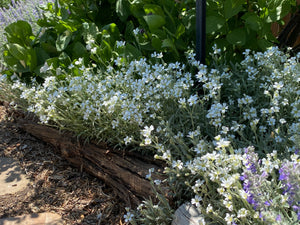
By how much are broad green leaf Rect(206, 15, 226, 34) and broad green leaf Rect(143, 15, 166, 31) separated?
13.2 inches

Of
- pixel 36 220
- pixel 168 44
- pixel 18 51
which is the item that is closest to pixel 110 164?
pixel 36 220

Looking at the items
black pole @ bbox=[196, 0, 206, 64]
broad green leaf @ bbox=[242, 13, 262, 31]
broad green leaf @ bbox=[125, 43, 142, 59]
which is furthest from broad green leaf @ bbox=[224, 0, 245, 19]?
broad green leaf @ bbox=[125, 43, 142, 59]

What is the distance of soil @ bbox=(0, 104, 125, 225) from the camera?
2529 millimetres

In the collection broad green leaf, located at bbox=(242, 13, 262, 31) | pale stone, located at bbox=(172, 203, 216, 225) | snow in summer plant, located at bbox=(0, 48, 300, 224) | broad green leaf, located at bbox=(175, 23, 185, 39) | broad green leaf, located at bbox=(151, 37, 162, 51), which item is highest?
broad green leaf, located at bbox=(242, 13, 262, 31)

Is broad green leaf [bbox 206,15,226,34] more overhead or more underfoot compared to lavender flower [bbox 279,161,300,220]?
more overhead

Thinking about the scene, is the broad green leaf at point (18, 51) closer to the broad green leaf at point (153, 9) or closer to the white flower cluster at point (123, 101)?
the white flower cluster at point (123, 101)

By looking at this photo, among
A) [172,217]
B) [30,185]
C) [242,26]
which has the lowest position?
[30,185]

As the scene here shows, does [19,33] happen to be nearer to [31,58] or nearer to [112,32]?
[31,58]

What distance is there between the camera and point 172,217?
75.5 inches

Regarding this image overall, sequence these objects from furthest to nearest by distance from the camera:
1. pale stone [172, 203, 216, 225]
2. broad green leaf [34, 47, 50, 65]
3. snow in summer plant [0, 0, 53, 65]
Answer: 1. snow in summer plant [0, 0, 53, 65]
2. broad green leaf [34, 47, 50, 65]
3. pale stone [172, 203, 216, 225]

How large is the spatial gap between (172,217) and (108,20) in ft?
7.19

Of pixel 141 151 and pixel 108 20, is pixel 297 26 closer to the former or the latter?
pixel 108 20

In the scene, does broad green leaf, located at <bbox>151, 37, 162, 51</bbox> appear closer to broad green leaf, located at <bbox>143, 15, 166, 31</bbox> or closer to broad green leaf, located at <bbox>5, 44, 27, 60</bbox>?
broad green leaf, located at <bbox>143, 15, 166, 31</bbox>

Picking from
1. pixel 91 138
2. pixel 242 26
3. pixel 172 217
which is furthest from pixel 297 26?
pixel 172 217
